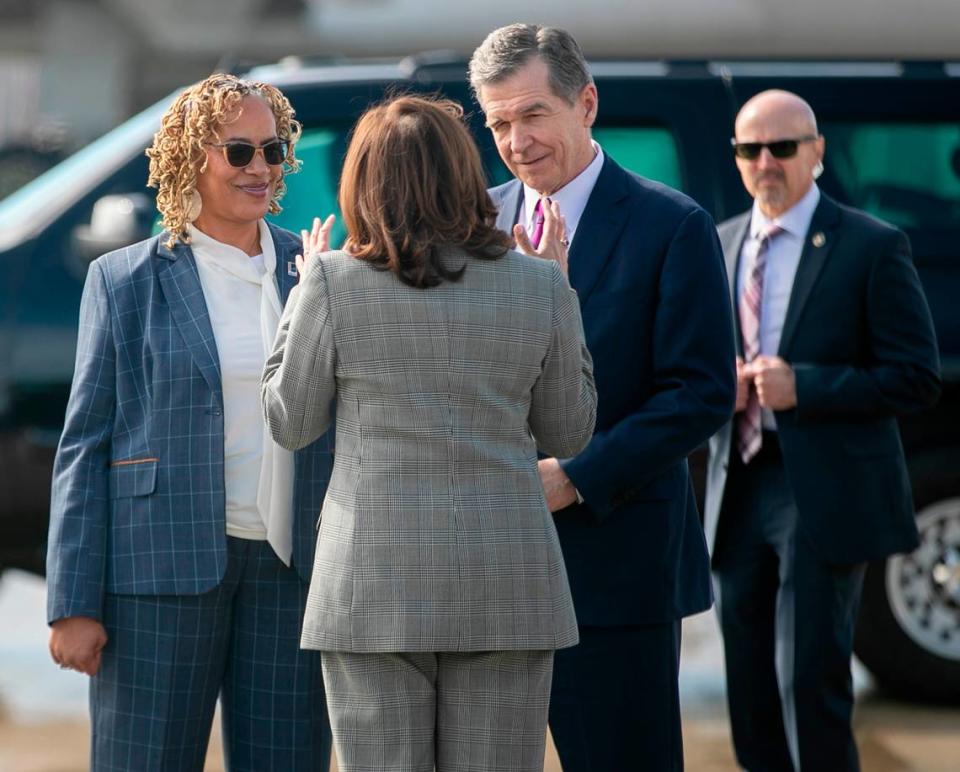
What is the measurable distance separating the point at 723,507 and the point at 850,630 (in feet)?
1.51

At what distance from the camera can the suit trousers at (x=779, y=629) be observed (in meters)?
4.45

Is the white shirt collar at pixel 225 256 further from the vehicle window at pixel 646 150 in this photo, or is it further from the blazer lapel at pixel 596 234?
the vehicle window at pixel 646 150

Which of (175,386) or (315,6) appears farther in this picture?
(315,6)

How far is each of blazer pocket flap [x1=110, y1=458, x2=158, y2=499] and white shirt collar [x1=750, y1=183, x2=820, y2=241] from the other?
2.06m

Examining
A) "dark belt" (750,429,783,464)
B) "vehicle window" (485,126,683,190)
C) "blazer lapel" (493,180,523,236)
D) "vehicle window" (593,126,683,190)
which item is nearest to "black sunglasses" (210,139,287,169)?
"blazer lapel" (493,180,523,236)

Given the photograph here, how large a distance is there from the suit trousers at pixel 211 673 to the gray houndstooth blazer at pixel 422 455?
15.7 inches

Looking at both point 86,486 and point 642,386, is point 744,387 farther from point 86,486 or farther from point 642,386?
point 86,486

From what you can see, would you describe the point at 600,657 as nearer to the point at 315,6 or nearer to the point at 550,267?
the point at 550,267

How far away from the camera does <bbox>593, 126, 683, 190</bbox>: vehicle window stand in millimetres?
6039

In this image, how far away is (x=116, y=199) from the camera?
229 inches

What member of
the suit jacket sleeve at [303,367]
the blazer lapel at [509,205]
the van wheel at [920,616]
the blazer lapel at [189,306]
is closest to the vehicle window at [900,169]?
the van wheel at [920,616]

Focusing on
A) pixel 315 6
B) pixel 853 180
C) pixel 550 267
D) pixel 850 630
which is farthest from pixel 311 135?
pixel 315 6

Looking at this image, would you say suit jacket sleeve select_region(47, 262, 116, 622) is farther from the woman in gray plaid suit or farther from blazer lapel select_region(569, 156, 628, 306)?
blazer lapel select_region(569, 156, 628, 306)

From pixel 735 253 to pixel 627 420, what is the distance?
56.2 inches
